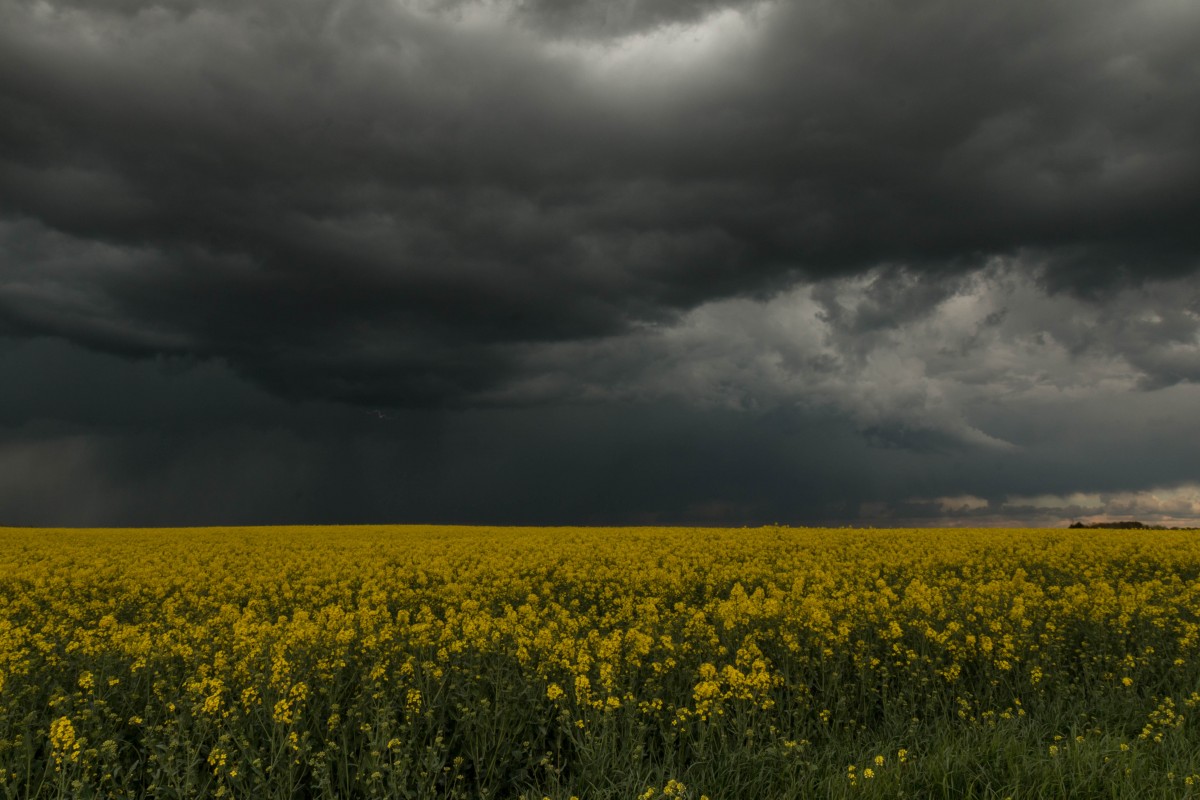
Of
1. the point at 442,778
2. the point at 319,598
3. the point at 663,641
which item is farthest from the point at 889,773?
the point at 319,598

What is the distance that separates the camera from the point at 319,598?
46.7 ft

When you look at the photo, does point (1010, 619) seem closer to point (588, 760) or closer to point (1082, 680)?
point (1082, 680)

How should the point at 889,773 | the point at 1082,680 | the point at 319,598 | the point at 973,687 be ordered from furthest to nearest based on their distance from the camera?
the point at 319,598
the point at 1082,680
the point at 973,687
the point at 889,773

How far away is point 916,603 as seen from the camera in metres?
11.2

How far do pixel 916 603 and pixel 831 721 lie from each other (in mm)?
3196

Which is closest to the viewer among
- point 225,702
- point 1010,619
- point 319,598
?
point 225,702

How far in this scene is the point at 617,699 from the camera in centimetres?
699

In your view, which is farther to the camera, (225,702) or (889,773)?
(225,702)

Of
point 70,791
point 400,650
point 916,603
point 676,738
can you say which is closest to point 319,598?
point 400,650

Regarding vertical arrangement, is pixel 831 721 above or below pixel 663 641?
below

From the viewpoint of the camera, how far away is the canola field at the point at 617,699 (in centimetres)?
639

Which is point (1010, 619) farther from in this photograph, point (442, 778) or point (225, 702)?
point (225, 702)

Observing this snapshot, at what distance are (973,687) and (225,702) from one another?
9.05 m

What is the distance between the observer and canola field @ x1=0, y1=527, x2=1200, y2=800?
6.39m
